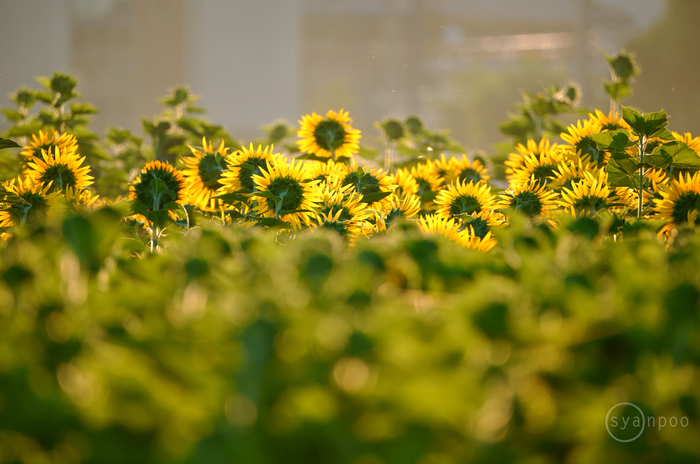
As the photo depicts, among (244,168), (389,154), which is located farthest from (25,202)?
(389,154)

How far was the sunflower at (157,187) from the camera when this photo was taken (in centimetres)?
85

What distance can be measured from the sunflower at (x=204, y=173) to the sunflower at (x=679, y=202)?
71 cm

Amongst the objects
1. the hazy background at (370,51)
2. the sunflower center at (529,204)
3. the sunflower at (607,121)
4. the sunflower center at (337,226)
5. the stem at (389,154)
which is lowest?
the sunflower center at (337,226)

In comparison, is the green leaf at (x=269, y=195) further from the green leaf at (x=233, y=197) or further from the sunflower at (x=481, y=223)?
the sunflower at (x=481, y=223)

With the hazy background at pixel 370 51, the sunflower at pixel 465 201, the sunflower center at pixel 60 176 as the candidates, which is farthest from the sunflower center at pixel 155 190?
the hazy background at pixel 370 51

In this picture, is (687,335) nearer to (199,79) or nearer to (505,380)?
(505,380)

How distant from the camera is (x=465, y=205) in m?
0.98

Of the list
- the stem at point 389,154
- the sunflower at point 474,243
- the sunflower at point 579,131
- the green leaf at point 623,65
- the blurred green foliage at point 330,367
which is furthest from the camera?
the stem at point 389,154

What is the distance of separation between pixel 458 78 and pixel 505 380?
13.2 metres

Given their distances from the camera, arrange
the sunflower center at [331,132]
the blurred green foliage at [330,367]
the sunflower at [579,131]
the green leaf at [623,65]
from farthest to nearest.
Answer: the green leaf at [623,65] < the sunflower center at [331,132] < the sunflower at [579,131] < the blurred green foliage at [330,367]

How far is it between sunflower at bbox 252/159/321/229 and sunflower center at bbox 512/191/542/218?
0.34 metres

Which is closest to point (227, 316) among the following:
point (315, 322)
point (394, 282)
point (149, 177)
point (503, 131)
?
point (315, 322)

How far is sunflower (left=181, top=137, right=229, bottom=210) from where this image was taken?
1021 mm

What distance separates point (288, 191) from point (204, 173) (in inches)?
10.2
